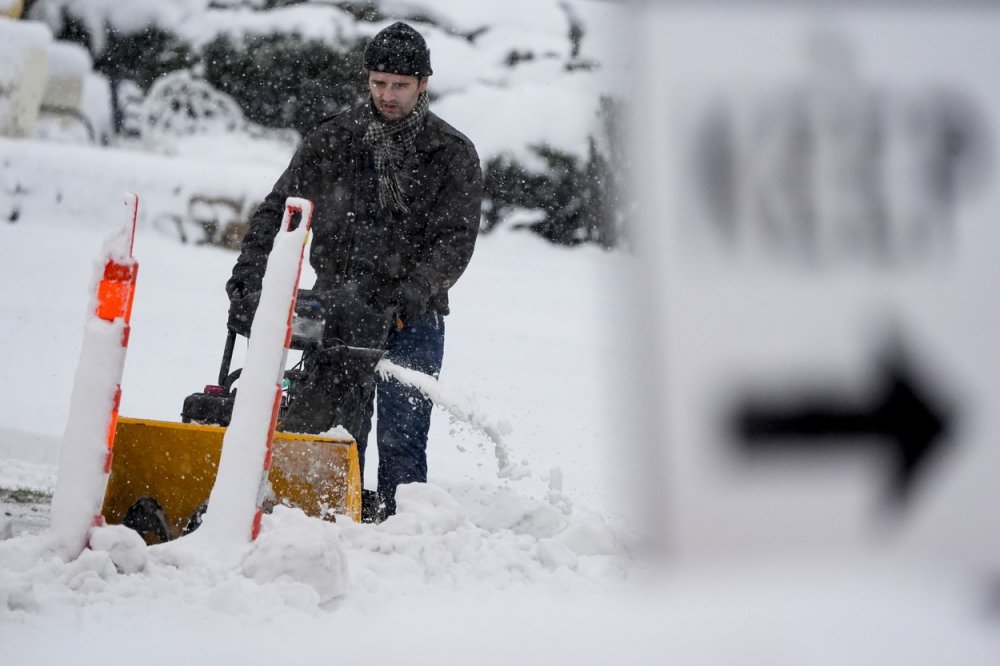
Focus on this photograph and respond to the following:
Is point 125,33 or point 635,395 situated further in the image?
point 125,33

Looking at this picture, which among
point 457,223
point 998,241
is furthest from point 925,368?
point 457,223

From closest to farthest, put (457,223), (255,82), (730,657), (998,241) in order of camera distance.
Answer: (998,241) → (730,657) → (457,223) → (255,82)

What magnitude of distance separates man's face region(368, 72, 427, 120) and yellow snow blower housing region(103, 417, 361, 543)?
4.75 feet

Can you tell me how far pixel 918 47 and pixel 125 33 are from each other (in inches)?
780

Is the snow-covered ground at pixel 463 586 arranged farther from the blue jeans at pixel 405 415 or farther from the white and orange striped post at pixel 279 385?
the blue jeans at pixel 405 415

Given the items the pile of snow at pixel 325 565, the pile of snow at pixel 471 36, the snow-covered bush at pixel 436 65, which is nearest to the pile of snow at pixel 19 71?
the snow-covered bush at pixel 436 65

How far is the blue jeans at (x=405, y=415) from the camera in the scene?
16.2ft

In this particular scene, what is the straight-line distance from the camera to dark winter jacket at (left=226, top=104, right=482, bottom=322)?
4.92m

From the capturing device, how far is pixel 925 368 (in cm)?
136

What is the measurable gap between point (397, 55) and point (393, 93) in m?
0.14

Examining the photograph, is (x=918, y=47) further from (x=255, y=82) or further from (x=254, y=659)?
(x=255, y=82)

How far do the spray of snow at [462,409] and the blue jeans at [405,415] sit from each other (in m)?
0.46

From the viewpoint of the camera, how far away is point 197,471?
3988 mm

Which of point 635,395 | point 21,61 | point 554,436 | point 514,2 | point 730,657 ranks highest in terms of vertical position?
point 514,2
